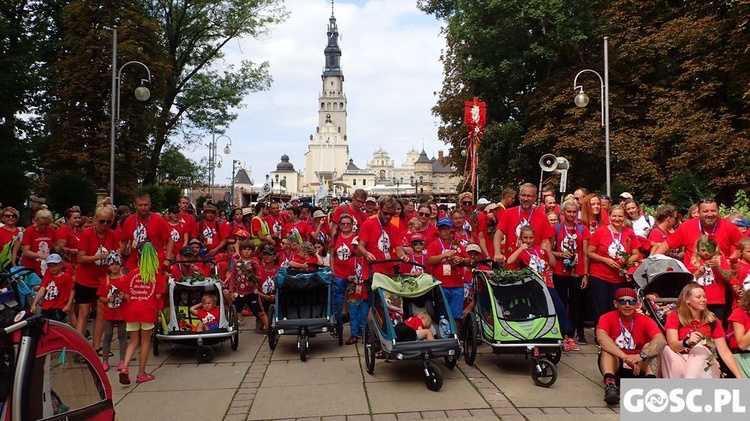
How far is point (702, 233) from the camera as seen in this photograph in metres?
6.52

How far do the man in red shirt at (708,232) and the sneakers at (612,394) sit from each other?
6.20ft

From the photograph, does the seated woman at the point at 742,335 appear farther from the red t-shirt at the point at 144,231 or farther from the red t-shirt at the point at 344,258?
the red t-shirt at the point at 144,231

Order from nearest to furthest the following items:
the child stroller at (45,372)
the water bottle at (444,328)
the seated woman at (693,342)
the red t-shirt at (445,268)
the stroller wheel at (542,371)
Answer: the child stroller at (45,372), the seated woman at (693,342), the stroller wheel at (542,371), the water bottle at (444,328), the red t-shirt at (445,268)

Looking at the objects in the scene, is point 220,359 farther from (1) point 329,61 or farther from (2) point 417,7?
(1) point 329,61

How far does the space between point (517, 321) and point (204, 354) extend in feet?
12.6

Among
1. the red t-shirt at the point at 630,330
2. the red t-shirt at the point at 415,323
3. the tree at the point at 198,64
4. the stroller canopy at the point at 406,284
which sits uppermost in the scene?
the tree at the point at 198,64

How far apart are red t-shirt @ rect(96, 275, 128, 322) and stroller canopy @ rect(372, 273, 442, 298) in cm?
277

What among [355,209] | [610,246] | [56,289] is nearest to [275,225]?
[355,209]

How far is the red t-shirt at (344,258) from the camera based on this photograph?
8.27m

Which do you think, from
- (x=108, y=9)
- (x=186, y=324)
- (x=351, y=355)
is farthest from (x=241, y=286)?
(x=108, y=9)

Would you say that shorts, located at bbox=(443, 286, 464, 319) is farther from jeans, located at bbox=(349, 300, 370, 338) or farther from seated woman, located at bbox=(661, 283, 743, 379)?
seated woman, located at bbox=(661, 283, 743, 379)

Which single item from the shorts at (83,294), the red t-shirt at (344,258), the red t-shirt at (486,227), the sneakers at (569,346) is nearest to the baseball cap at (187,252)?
the shorts at (83,294)

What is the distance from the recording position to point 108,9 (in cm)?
2509

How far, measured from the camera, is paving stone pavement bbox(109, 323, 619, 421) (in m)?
5.30
